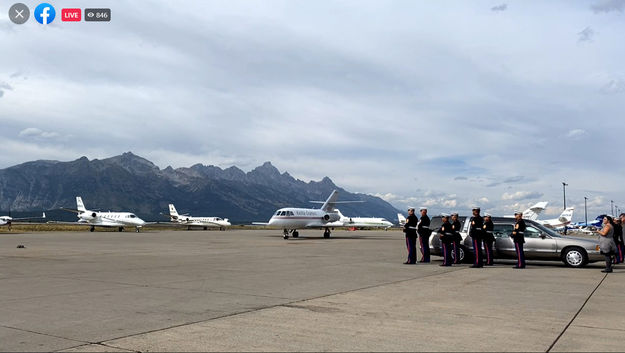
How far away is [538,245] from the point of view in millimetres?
16500

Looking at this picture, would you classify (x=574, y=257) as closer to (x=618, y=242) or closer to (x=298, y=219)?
(x=618, y=242)

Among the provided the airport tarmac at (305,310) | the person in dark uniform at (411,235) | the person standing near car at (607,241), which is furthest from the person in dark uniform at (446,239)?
the person standing near car at (607,241)

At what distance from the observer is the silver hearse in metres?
16.1

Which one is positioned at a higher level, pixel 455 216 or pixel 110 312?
pixel 455 216

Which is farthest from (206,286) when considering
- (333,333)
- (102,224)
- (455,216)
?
(102,224)

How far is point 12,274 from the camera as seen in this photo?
12.7m

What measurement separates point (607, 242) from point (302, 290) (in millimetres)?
9862

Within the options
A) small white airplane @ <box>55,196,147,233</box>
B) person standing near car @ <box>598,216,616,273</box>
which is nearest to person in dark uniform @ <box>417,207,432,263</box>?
person standing near car @ <box>598,216,616,273</box>

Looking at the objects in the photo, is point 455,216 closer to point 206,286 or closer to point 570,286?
point 570,286

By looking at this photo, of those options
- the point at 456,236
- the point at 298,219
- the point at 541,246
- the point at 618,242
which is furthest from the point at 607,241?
the point at 298,219

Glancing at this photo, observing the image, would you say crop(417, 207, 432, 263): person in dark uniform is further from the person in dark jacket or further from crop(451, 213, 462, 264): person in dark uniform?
the person in dark jacket

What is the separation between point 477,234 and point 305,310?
33.1 feet

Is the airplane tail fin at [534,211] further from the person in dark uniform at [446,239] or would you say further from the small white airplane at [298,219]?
the person in dark uniform at [446,239]

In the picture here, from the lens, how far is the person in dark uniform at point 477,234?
627 inches
